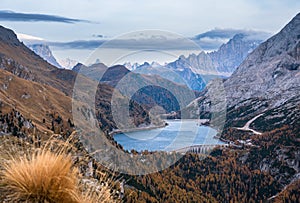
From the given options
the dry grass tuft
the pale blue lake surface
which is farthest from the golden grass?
the pale blue lake surface

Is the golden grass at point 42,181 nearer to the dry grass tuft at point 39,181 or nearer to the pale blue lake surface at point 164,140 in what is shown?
the dry grass tuft at point 39,181

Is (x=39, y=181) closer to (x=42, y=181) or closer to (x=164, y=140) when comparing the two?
(x=42, y=181)

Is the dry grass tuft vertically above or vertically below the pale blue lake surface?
above

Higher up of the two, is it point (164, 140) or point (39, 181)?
point (39, 181)

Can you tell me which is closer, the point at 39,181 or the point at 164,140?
the point at 39,181

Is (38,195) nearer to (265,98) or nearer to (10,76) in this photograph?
(10,76)

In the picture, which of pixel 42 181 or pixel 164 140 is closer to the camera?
pixel 42 181

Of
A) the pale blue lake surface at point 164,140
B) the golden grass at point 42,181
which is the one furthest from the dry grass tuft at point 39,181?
the pale blue lake surface at point 164,140

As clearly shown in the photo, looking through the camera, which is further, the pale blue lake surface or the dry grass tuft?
the pale blue lake surface

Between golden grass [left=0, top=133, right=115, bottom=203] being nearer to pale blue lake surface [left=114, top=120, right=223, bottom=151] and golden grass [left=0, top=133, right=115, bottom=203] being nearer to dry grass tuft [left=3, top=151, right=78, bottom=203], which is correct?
dry grass tuft [left=3, top=151, right=78, bottom=203]

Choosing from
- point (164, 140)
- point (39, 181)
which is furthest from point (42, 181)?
point (164, 140)

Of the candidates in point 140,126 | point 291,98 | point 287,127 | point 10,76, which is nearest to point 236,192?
point 287,127
